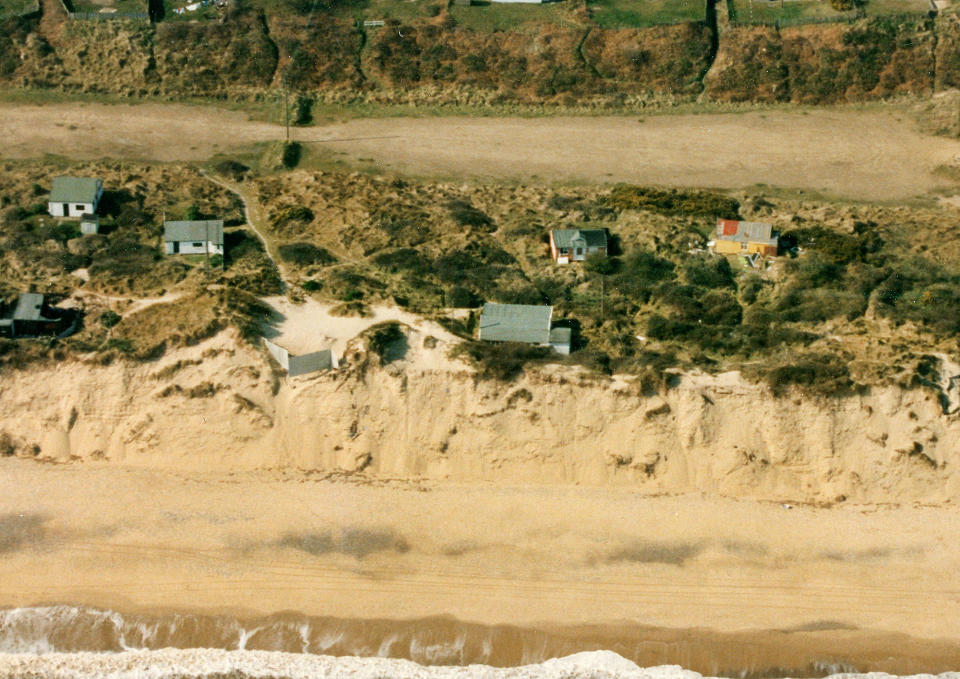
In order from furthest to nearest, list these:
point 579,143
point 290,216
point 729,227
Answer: point 579,143, point 290,216, point 729,227

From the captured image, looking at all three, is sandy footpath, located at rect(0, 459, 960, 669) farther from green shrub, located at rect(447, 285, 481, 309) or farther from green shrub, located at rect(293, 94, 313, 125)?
green shrub, located at rect(293, 94, 313, 125)

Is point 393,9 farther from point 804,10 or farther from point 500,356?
point 500,356

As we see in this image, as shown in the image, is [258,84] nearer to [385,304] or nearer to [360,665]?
[385,304]

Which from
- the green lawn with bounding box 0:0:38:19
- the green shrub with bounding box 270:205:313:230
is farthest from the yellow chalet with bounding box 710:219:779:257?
the green lawn with bounding box 0:0:38:19

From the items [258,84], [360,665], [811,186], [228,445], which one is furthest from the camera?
[258,84]

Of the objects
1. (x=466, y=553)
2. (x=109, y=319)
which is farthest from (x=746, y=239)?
(x=109, y=319)

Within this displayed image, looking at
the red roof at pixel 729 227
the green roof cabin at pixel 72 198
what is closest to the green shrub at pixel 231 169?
the green roof cabin at pixel 72 198

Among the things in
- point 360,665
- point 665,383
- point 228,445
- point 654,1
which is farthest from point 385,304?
point 654,1
